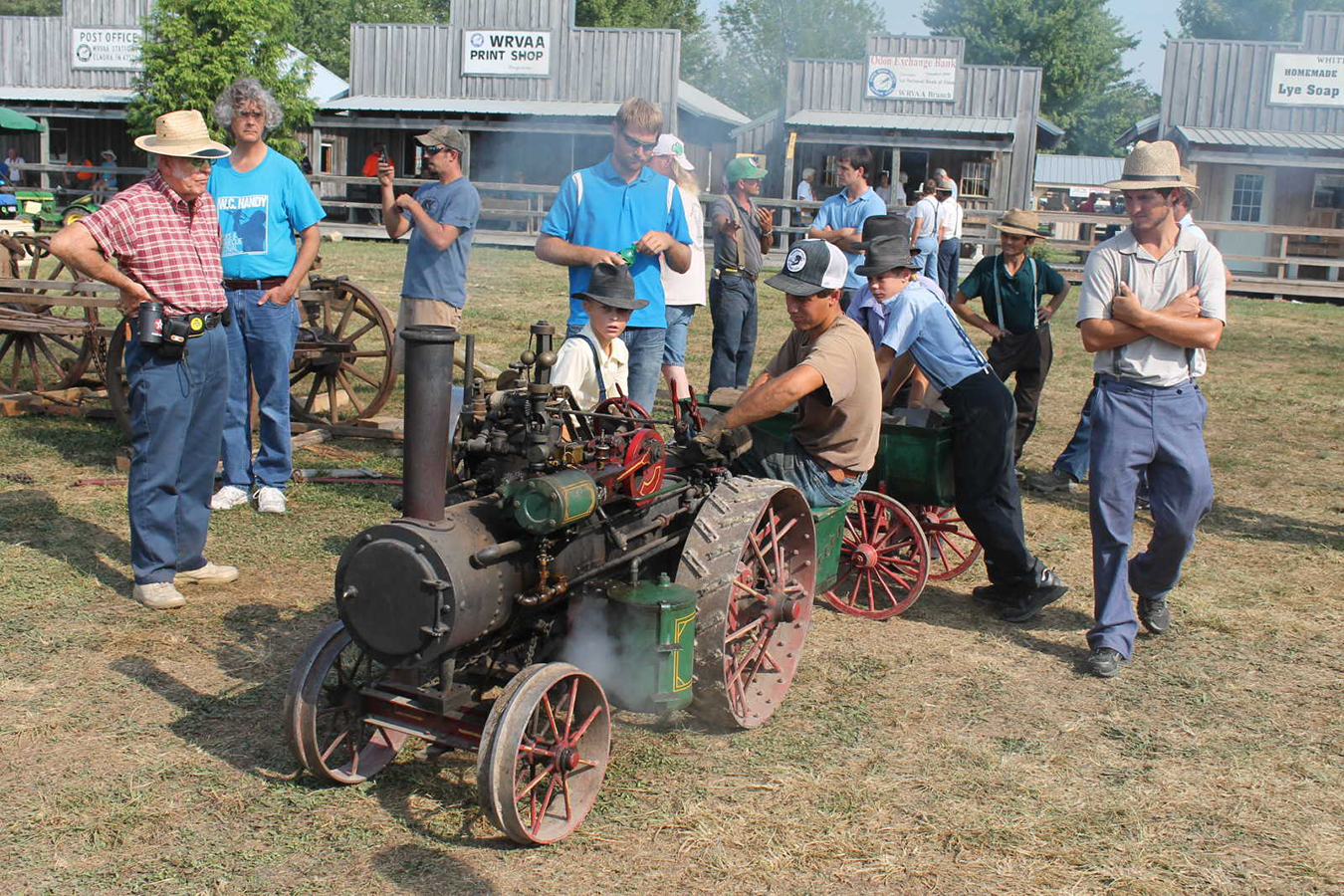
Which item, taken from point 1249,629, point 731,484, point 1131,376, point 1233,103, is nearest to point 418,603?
point 731,484

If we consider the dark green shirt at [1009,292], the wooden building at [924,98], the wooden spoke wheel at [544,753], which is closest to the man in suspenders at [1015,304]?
the dark green shirt at [1009,292]

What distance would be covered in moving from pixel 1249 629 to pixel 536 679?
3332 mm

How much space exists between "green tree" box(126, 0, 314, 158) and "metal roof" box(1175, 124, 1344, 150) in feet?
61.4

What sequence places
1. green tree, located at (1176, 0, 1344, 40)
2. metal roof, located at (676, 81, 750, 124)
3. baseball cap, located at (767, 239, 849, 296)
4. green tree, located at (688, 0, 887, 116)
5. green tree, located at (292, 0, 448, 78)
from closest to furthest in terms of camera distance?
baseball cap, located at (767, 239, 849, 296) → green tree, located at (1176, 0, 1344, 40) → metal roof, located at (676, 81, 750, 124) → green tree, located at (292, 0, 448, 78) → green tree, located at (688, 0, 887, 116)

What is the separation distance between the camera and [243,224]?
19.5 feet

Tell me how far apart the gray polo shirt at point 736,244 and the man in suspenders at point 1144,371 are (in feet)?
11.4

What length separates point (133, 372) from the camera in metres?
4.79

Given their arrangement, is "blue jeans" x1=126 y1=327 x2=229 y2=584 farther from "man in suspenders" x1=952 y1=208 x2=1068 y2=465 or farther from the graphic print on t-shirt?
"man in suspenders" x1=952 y1=208 x2=1068 y2=465

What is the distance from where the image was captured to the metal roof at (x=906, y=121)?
1041 inches

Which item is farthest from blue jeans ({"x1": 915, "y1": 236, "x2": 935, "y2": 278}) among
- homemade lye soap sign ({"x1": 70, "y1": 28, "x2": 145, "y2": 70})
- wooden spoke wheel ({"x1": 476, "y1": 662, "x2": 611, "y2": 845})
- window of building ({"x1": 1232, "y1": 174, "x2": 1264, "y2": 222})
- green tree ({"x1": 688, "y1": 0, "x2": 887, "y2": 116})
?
green tree ({"x1": 688, "y1": 0, "x2": 887, "y2": 116})

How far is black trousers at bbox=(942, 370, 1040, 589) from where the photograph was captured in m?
5.17

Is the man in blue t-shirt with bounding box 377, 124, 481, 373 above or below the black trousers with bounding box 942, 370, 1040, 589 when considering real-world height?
above

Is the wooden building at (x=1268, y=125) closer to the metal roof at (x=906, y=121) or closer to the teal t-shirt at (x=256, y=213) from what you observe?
the metal roof at (x=906, y=121)

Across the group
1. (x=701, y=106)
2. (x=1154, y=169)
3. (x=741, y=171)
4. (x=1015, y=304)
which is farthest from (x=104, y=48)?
(x=1154, y=169)
